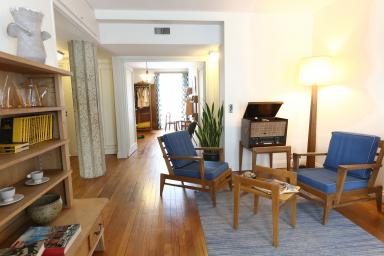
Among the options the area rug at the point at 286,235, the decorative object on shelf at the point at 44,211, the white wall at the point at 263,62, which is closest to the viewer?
the decorative object on shelf at the point at 44,211

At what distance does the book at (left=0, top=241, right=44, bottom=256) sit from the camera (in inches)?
45.0

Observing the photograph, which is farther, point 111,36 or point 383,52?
point 111,36

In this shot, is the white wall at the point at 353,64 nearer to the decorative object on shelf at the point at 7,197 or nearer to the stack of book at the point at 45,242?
the stack of book at the point at 45,242

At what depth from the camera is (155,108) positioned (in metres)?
9.04

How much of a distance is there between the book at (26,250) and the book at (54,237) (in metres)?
0.04

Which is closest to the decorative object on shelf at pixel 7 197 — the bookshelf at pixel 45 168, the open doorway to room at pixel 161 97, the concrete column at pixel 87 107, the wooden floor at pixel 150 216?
the bookshelf at pixel 45 168

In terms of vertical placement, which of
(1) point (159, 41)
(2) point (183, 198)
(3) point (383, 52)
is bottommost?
(2) point (183, 198)

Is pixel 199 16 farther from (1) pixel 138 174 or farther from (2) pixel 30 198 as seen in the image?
(2) pixel 30 198

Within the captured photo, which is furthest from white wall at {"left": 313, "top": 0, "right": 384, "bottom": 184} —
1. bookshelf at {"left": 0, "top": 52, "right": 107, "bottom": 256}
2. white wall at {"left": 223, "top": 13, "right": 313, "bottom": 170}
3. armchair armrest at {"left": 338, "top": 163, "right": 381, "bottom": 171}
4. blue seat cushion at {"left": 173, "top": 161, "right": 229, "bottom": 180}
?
bookshelf at {"left": 0, "top": 52, "right": 107, "bottom": 256}

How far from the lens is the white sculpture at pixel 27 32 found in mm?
1370

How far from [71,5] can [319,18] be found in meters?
3.62

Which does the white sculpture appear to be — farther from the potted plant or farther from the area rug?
the potted plant

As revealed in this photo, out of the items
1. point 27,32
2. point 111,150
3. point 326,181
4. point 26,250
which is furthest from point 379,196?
point 111,150

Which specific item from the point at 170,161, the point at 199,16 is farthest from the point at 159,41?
the point at 170,161
